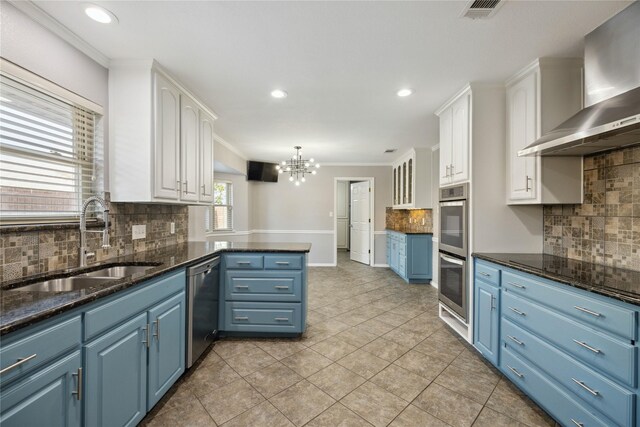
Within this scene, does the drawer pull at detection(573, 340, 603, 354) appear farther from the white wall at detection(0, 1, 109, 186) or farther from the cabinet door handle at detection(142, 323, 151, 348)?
the white wall at detection(0, 1, 109, 186)

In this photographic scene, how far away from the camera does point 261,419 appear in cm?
167

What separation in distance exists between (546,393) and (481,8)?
2.35 meters

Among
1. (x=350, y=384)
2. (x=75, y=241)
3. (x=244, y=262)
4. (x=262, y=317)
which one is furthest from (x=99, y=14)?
(x=350, y=384)

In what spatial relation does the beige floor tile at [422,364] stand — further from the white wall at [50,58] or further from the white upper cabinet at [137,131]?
the white wall at [50,58]

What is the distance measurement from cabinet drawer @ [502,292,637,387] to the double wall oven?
1.99 feet

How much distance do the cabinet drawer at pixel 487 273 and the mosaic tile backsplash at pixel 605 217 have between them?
2.21 ft

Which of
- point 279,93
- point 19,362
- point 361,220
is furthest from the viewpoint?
point 361,220

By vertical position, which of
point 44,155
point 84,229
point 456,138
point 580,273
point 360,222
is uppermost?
point 456,138

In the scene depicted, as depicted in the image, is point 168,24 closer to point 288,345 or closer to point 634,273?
point 288,345

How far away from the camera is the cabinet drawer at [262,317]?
266 centimetres

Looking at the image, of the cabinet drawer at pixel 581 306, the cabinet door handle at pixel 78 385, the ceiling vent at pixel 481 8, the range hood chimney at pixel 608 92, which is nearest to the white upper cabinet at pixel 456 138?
the range hood chimney at pixel 608 92

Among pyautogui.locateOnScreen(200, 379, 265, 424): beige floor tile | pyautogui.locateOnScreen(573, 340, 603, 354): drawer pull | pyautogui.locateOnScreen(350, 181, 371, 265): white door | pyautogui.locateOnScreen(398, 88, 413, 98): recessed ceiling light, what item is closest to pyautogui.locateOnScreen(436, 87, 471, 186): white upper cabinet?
pyautogui.locateOnScreen(398, 88, 413, 98): recessed ceiling light

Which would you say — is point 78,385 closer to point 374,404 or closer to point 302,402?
point 302,402

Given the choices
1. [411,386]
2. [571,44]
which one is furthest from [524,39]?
[411,386]
